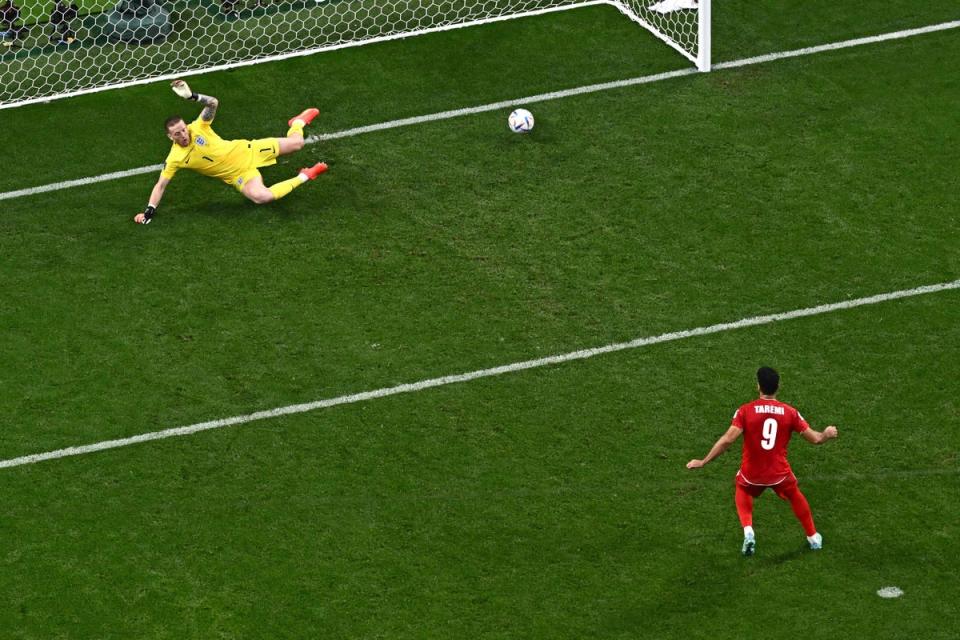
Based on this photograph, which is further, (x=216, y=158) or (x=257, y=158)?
(x=257, y=158)

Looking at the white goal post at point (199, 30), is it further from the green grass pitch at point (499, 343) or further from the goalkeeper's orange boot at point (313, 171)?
the goalkeeper's orange boot at point (313, 171)

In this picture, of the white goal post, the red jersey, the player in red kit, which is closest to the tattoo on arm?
the white goal post

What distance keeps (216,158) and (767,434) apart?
7062 mm

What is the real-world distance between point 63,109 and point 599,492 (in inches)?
339

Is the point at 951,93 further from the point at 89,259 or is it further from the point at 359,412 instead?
the point at 89,259

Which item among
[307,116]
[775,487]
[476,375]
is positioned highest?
[307,116]

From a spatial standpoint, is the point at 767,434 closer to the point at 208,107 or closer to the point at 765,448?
the point at 765,448

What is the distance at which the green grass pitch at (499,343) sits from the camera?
12867 millimetres

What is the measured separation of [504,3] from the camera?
20.4 m

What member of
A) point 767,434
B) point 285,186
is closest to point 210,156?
point 285,186

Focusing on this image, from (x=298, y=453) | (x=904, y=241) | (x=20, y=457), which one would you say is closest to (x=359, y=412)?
(x=298, y=453)

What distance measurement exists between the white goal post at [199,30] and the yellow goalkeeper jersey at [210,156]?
2573mm

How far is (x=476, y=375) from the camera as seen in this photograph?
49.1 ft

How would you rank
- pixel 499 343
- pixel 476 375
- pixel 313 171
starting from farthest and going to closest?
pixel 313 171
pixel 499 343
pixel 476 375
